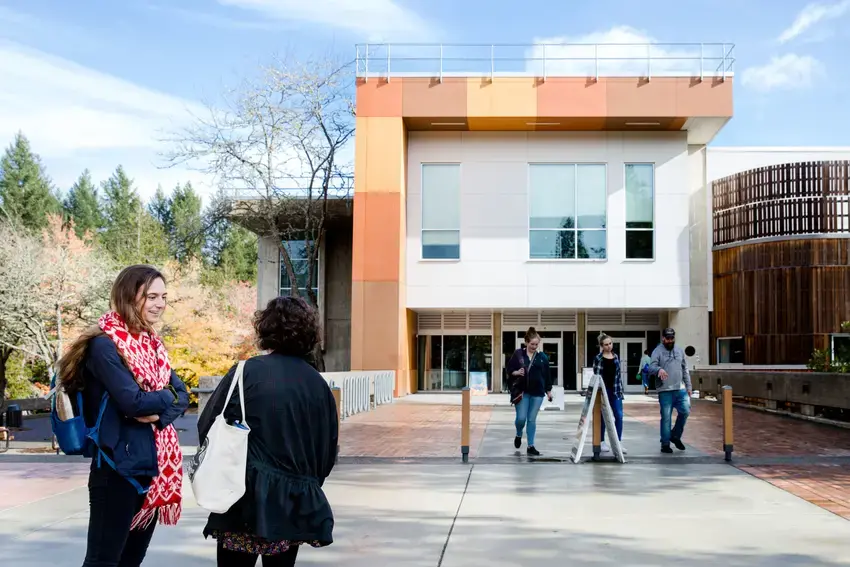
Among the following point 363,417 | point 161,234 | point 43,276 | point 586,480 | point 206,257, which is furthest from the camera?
point 206,257

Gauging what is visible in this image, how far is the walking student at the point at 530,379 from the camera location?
39.9ft

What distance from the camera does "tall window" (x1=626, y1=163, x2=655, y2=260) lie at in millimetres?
32312

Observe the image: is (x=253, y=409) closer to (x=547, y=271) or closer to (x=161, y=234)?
(x=547, y=271)

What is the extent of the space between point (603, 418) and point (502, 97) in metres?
21.1

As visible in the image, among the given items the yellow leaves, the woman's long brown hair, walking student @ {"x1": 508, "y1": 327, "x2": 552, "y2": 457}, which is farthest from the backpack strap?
the yellow leaves

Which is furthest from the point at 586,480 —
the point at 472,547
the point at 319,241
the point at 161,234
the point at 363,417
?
the point at 161,234

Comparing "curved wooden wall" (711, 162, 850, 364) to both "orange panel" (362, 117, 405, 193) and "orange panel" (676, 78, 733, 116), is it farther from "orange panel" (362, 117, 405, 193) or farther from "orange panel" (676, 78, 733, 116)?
"orange panel" (362, 117, 405, 193)

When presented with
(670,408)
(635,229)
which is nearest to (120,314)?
(670,408)

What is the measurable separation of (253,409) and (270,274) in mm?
35864

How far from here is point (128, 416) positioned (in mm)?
3859

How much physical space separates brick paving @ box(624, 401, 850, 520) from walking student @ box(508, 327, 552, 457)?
8.82 feet

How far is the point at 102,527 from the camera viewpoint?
3.79 meters

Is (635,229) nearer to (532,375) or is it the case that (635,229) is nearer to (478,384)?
(478,384)

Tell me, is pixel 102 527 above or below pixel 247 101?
below
